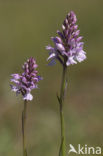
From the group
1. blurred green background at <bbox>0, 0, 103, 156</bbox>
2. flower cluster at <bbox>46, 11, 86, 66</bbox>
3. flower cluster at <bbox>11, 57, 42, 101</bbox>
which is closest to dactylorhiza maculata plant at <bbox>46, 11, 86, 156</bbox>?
flower cluster at <bbox>46, 11, 86, 66</bbox>

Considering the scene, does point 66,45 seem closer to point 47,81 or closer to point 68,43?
point 68,43

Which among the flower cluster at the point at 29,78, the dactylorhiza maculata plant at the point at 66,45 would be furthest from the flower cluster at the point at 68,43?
the flower cluster at the point at 29,78

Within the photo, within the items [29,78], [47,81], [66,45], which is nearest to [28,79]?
[29,78]

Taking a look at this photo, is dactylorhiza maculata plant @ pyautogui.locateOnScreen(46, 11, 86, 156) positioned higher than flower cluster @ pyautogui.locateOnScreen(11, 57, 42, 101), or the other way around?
dactylorhiza maculata plant @ pyautogui.locateOnScreen(46, 11, 86, 156)

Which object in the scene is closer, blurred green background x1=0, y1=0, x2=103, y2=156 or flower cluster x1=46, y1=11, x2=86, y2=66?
flower cluster x1=46, y1=11, x2=86, y2=66

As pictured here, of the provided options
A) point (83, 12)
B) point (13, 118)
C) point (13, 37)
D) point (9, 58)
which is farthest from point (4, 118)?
point (83, 12)

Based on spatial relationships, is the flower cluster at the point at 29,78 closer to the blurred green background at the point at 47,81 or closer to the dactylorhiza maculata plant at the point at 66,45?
the dactylorhiza maculata plant at the point at 66,45

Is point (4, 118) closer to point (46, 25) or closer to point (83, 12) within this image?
point (46, 25)

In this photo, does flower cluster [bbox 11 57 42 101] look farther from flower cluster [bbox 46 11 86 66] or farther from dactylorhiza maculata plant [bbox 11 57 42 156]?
flower cluster [bbox 46 11 86 66]

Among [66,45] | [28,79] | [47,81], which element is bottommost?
[28,79]
